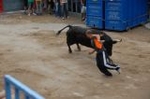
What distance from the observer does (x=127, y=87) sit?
7613 mm

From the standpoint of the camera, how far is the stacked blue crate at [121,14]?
1335 centimetres

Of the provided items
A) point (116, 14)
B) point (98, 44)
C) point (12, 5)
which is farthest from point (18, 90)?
point (12, 5)

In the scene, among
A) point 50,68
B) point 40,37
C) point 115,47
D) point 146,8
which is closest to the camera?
point 50,68

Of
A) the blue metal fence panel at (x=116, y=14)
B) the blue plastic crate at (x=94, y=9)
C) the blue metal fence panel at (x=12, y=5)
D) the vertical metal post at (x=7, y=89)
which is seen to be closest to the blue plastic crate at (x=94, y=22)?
the blue plastic crate at (x=94, y=9)

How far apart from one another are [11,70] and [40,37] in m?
4.08

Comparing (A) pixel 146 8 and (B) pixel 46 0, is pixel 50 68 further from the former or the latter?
(B) pixel 46 0

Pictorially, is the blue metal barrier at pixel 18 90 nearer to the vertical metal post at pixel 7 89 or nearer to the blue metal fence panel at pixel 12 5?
the vertical metal post at pixel 7 89

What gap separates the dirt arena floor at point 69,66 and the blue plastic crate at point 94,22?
819 mm

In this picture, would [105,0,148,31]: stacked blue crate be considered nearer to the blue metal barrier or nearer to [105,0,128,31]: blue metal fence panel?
[105,0,128,31]: blue metal fence panel

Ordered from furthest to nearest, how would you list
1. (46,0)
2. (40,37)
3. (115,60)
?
(46,0) → (40,37) → (115,60)

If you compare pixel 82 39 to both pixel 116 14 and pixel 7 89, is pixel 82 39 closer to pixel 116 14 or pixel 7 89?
pixel 116 14

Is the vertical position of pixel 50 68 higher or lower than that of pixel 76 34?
lower

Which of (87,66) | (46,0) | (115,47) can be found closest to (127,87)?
(87,66)

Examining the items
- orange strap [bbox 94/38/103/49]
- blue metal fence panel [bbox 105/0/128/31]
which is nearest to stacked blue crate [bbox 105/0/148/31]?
blue metal fence panel [bbox 105/0/128/31]
